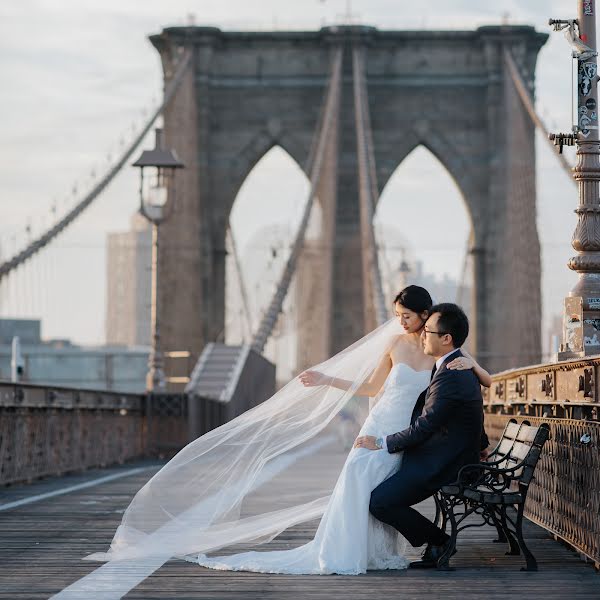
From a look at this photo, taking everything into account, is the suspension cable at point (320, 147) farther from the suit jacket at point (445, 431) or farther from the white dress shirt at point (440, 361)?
the suit jacket at point (445, 431)

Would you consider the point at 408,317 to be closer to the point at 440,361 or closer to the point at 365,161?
the point at 440,361

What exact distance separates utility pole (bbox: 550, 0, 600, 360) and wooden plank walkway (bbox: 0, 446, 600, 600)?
4.24 feet

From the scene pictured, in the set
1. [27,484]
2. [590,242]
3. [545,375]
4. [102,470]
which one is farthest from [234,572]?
[102,470]

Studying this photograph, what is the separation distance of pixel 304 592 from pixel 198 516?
184 cm

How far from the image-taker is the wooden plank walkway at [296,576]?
7.20 metres

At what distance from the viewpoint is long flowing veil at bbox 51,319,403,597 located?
29.0ft

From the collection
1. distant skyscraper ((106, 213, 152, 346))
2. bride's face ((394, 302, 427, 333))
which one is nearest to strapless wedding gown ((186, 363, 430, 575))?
bride's face ((394, 302, 427, 333))

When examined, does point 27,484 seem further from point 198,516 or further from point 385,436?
point 385,436

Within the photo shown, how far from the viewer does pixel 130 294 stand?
127 metres

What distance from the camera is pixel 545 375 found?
31.8 feet

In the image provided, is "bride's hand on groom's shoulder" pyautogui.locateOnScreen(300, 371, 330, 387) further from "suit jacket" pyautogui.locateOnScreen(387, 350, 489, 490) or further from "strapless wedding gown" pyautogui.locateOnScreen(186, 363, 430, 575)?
"suit jacket" pyautogui.locateOnScreen(387, 350, 489, 490)

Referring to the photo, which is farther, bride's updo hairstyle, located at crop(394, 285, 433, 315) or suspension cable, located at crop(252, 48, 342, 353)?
suspension cable, located at crop(252, 48, 342, 353)

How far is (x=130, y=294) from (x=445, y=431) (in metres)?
120

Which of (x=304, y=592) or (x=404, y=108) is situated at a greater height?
(x=404, y=108)
